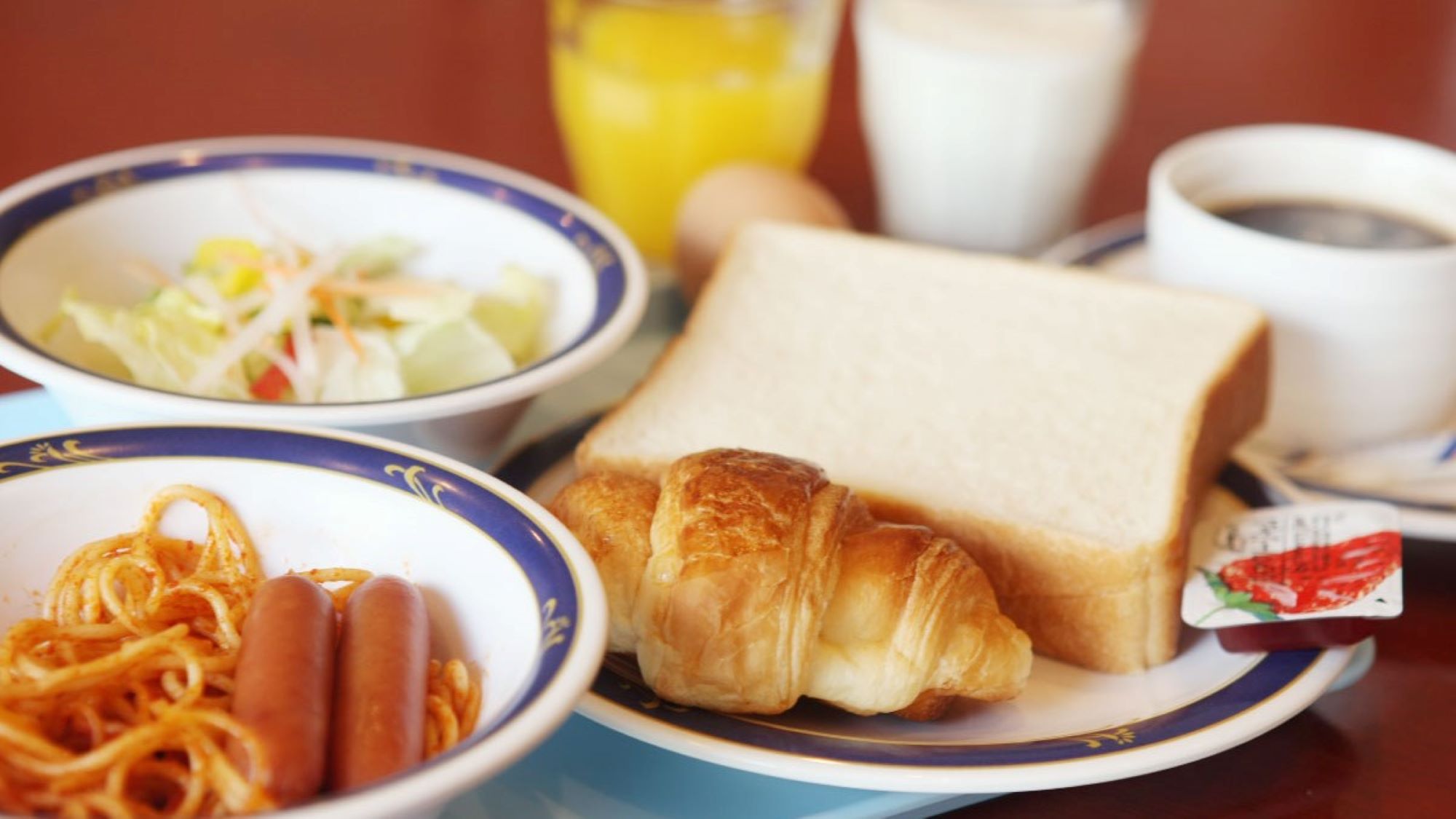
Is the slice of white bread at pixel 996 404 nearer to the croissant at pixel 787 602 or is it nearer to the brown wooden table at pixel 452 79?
the croissant at pixel 787 602

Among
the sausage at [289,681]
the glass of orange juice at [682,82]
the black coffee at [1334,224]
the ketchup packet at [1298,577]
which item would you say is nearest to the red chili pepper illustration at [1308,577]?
the ketchup packet at [1298,577]

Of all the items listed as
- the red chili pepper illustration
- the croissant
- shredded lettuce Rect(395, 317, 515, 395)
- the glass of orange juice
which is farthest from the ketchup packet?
the glass of orange juice

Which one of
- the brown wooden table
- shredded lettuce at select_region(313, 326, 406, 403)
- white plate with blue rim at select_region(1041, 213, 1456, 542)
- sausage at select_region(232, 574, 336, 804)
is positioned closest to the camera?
sausage at select_region(232, 574, 336, 804)

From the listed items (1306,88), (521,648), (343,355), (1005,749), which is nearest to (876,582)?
(1005,749)

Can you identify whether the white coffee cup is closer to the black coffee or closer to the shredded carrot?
the black coffee

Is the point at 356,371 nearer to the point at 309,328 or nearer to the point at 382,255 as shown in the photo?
the point at 309,328

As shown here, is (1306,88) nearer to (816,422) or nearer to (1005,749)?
(816,422)
